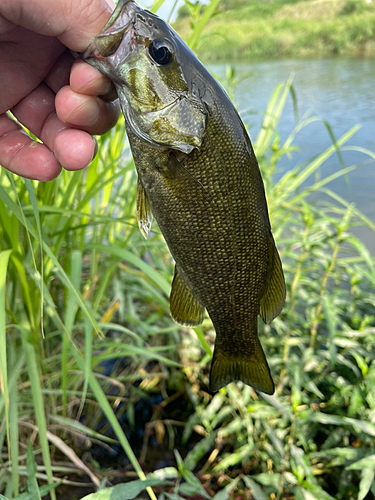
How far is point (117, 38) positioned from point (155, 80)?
5.0 inches

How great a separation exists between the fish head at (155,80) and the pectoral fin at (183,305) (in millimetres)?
398

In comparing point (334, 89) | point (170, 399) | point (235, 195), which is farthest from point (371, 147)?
point (235, 195)

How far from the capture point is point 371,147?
17.1 feet

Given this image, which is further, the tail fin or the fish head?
the tail fin

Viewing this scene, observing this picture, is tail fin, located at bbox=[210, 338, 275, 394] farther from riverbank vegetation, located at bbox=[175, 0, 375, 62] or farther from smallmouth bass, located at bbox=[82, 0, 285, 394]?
riverbank vegetation, located at bbox=[175, 0, 375, 62]

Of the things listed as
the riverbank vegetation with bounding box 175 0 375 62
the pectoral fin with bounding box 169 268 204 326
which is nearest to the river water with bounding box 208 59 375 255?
the pectoral fin with bounding box 169 268 204 326

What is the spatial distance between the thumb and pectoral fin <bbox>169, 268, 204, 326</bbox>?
2.29ft

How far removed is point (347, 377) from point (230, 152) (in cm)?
146

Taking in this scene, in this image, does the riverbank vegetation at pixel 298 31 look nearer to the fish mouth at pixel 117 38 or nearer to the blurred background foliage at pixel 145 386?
the blurred background foliage at pixel 145 386

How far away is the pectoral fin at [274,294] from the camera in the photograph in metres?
1.11

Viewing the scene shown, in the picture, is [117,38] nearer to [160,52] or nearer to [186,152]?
[160,52]

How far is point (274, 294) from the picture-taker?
1.13 metres

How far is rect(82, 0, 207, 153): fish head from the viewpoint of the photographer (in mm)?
929

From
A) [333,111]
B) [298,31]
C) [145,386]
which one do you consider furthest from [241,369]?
[298,31]
